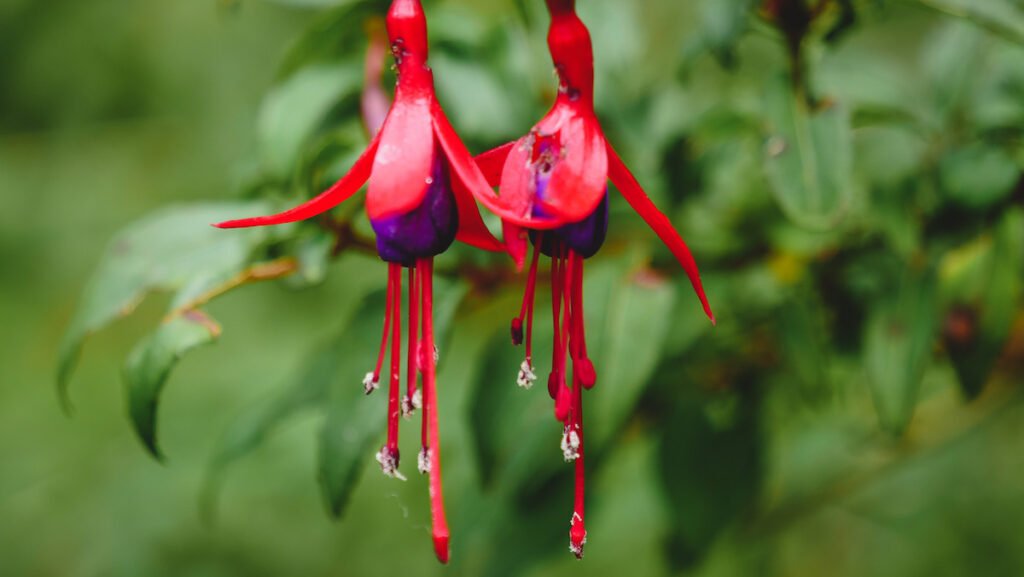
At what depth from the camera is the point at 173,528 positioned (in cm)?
171

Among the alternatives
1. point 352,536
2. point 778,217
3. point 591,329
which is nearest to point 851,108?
point 778,217

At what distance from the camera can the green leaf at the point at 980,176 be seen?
828 millimetres

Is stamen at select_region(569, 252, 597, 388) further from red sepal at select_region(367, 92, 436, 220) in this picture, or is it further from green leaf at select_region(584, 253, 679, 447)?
green leaf at select_region(584, 253, 679, 447)

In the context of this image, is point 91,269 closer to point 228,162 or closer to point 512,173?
point 228,162

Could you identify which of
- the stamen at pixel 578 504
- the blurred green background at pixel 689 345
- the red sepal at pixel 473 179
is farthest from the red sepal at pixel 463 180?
the blurred green background at pixel 689 345

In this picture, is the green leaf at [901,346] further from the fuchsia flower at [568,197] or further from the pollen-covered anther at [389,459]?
the pollen-covered anther at [389,459]

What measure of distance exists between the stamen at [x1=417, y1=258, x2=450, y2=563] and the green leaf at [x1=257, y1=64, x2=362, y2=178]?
0.32 meters

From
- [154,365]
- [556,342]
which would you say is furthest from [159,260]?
[556,342]

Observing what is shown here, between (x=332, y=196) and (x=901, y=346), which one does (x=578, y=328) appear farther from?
(x=901, y=346)

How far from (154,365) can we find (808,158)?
0.52 metres

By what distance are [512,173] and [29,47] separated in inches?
78.7

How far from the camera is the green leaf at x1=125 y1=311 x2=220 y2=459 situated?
28.2 inches

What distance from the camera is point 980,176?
0.83 metres

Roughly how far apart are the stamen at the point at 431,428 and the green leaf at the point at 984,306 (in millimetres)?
506
